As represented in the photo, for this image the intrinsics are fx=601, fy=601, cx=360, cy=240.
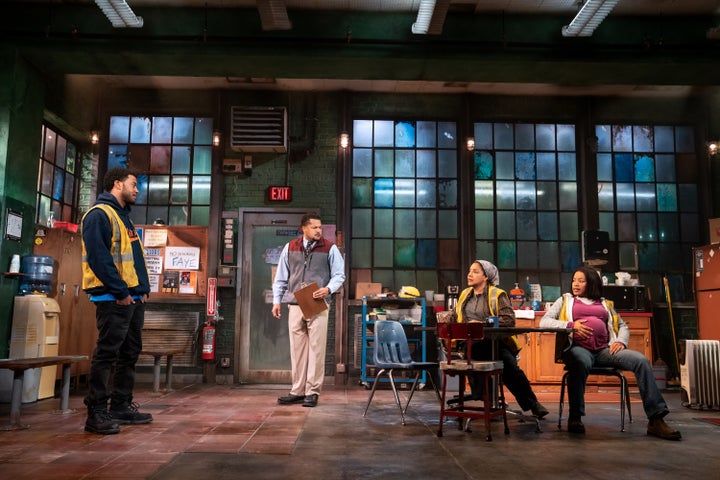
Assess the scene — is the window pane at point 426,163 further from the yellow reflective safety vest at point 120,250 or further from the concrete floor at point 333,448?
the yellow reflective safety vest at point 120,250

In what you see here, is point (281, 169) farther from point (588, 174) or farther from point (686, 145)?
point (686, 145)

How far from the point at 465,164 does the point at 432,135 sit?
25.2 inches

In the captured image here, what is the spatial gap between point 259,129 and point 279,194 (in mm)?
918

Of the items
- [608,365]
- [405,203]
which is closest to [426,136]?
[405,203]

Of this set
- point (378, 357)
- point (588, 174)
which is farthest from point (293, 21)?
point (588, 174)

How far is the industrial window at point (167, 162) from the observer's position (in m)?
8.25

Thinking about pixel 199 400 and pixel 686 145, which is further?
pixel 686 145

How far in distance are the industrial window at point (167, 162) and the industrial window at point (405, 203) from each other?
6.93ft

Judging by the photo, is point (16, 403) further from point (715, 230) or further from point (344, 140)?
point (715, 230)

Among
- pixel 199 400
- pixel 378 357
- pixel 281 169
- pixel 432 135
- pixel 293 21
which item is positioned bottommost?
pixel 199 400

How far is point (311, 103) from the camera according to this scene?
27.5 ft

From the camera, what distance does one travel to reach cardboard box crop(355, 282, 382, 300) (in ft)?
25.9

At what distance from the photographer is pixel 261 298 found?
8.03 metres

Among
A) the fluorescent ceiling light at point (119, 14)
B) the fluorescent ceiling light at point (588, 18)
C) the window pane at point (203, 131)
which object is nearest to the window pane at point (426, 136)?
the fluorescent ceiling light at point (588, 18)
